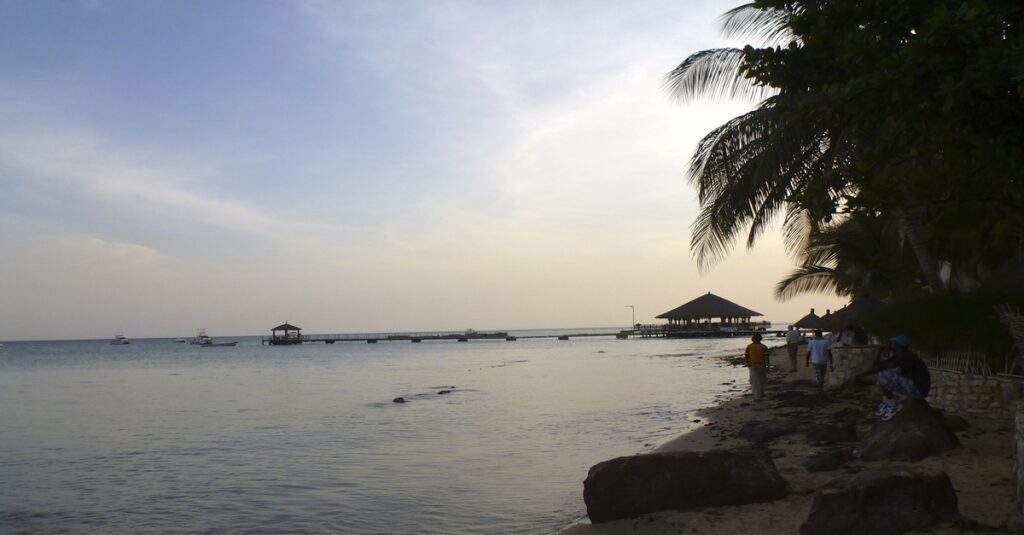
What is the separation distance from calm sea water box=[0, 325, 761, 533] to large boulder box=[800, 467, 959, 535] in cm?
339

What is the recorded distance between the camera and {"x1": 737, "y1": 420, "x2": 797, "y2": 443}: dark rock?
11.7m

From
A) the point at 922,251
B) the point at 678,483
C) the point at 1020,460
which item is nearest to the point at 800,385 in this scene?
the point at 922,251

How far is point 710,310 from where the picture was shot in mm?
70812

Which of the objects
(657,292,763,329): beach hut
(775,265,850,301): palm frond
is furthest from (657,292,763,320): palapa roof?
(775,265,850,301): palm frond

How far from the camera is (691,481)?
764 centimetres

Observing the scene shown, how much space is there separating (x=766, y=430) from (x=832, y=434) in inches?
58.7

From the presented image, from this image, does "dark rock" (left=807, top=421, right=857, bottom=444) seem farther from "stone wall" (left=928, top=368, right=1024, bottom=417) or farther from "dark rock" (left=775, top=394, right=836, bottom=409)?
"dark rock" (left=775, top=394, right=836, bottom=409)

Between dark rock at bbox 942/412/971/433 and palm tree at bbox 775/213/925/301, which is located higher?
palm tree at bbox 775/213/925/301

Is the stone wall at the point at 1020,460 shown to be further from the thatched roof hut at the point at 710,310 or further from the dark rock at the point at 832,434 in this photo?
the thatched roof hut at the point at 710,310

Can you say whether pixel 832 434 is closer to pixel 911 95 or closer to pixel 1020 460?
pixel 1020 460

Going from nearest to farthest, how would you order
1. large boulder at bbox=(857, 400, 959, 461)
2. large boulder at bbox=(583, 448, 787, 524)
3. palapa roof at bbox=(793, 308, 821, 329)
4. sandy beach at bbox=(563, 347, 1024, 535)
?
1. sandy beach at bbox=(563, 347, 1024, 535)
2. large boulder at bbox=(583, 448, 787, 524)
3. large boulder at bbox=(857, 400, 959, 461)
4. palapa roof at bbox=(793, 308, 821, 329)

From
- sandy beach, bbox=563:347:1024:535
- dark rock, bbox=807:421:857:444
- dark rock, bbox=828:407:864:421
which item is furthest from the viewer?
dark rock, bbox=828:407:864:421

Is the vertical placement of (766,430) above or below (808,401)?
below

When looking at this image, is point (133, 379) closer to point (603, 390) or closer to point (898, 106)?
point (603, 390)
